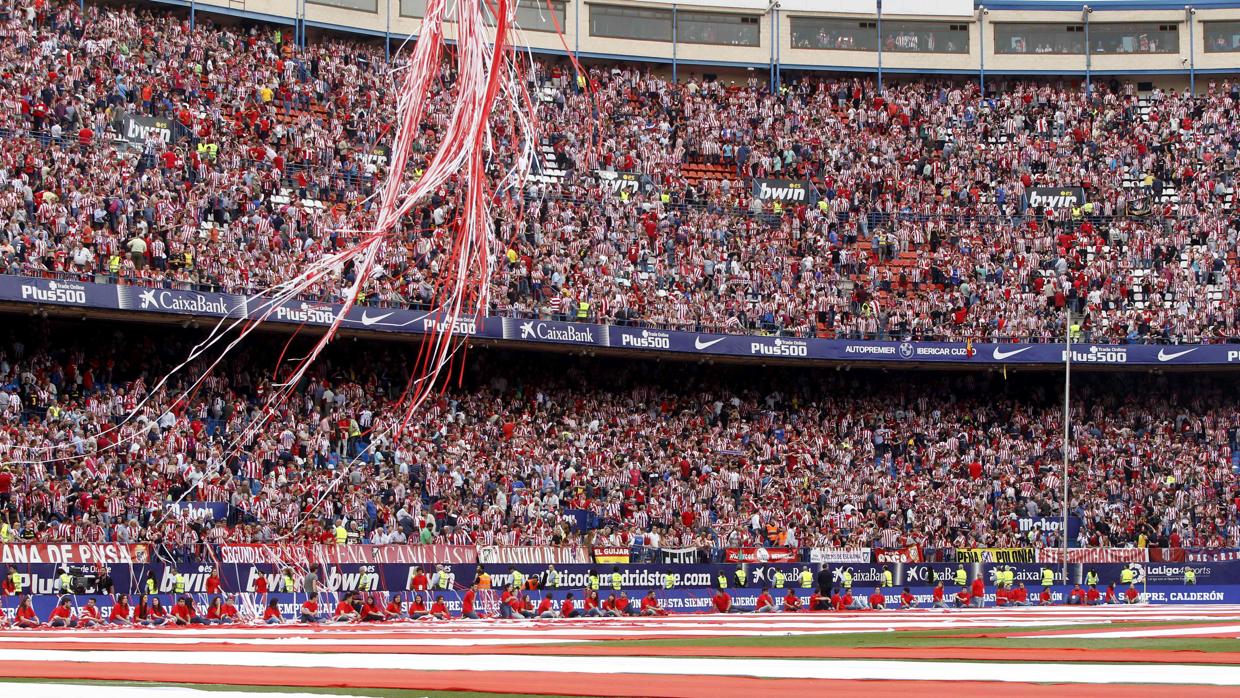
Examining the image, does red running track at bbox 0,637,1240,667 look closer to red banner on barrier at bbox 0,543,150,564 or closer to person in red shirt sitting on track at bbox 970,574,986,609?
red banner on barrier at bbox 0,543,150,564

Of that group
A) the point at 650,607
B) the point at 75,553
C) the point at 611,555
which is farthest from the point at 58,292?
the point at 650,607

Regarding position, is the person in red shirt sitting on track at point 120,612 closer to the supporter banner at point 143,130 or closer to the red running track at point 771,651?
the red running track at point 771,651

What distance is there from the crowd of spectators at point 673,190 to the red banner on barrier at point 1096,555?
7.88 meters

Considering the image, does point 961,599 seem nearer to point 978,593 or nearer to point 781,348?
point 978,593

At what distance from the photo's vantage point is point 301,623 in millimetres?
24547

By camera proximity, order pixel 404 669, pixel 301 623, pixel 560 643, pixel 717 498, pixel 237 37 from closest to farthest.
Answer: pixel 404 669, pixel 560 643, pixel 301 623, pixel 717 498, pixel 237 37

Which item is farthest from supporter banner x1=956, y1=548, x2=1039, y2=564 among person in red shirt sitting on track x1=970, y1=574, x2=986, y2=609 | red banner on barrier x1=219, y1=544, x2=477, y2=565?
red banner on barrier x1=219, y1=544, x2=477, y2=565

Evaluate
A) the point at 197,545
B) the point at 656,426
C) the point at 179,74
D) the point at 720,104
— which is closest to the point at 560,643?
the point at 197,545

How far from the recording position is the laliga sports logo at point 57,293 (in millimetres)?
30411

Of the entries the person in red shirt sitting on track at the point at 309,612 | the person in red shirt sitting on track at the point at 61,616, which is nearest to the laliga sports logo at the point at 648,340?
the person in red shirt sitting on track at the point at 309,612

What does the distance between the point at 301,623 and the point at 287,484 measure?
273 inches

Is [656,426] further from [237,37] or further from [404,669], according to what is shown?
[404,669]

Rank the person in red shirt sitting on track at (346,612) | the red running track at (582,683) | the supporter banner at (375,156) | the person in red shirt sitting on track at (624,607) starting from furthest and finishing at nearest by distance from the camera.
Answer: the supporter banner at (375,156)
the person in red shirt sitting on track at (624,607)
the person in red shirt sitting on track at (346,612)
the red running track at (582,683)

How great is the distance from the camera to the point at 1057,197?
153 feet
